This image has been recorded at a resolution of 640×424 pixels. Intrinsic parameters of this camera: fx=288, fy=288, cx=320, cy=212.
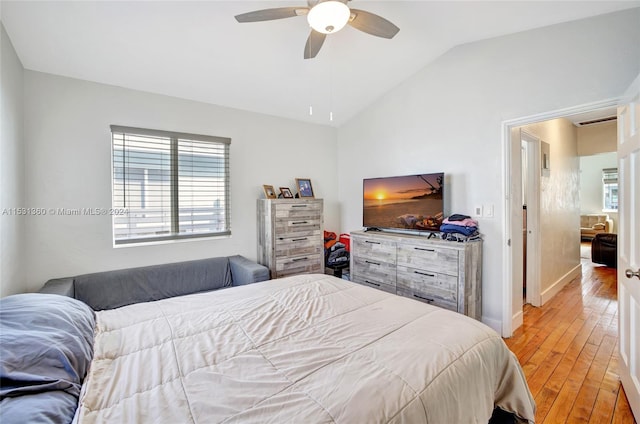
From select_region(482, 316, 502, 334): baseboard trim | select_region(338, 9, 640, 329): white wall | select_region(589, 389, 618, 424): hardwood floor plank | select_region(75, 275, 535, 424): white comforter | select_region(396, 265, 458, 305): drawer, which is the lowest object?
select_region(589, 389, 618, 424): hardwood floor plank

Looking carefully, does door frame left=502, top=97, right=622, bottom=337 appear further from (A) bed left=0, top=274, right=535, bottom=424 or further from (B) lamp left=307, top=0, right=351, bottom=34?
(B) lamp left=307, top=0, right=351, bottom=34

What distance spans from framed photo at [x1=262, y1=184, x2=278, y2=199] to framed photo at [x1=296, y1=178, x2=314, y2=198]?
0.38 metres

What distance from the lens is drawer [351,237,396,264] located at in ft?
10.5

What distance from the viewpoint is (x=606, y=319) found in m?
3.07

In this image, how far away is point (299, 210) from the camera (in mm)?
3582

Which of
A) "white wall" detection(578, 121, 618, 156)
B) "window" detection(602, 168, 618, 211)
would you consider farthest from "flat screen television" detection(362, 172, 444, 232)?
"window" detection(602, 168, 618, 211)

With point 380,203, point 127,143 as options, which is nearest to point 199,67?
point 127,143

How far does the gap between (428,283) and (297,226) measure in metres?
1.62

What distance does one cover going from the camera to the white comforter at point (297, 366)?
3.08ft

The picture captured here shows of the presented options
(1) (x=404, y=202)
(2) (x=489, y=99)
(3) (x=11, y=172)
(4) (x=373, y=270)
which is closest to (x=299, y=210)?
(4) (x=373, y=270)

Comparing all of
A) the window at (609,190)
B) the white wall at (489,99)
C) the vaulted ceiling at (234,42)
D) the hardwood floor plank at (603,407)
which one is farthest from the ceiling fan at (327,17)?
the window at (609,190)

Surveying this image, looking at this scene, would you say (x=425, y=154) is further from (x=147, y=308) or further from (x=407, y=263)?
(x=147, y=308)

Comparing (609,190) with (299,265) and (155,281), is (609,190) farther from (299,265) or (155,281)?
(155,281)

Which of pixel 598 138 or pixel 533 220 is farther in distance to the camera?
pixel 598 138
